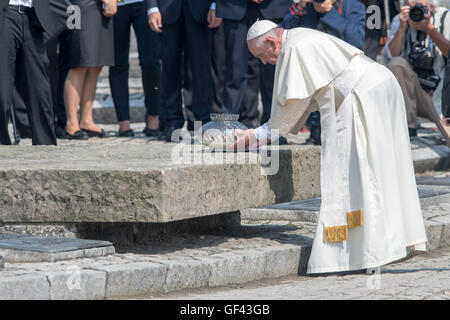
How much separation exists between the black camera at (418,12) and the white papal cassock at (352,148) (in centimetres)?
431

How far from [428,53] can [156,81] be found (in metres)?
2.77

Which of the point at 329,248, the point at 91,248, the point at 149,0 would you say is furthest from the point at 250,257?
the point at 149,0

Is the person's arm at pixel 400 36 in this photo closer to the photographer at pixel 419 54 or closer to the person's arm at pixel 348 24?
the photographer at pixel 419 54

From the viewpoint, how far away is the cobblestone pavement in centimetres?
510

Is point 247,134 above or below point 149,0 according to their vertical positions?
below

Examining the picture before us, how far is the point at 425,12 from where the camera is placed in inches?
401

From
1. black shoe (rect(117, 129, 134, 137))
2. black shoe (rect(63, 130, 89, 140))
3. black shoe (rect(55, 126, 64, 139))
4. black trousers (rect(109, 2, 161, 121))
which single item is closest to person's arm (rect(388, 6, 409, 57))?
black trousers (rect(109, 2, 161, 121))

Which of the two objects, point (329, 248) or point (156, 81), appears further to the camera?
point (156, 81)

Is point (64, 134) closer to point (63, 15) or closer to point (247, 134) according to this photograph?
point (63, 15)

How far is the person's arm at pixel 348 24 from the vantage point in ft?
30.1

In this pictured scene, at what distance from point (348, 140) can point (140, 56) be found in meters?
5.06

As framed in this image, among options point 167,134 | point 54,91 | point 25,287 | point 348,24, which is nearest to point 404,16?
point 348,24

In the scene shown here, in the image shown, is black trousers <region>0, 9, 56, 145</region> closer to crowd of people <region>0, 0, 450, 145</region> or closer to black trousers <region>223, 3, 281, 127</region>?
crowd of people <region>0, 0, 450, 145</region>

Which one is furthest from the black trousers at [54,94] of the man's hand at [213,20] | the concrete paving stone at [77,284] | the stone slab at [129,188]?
the concrete paving stone at [77,284]
